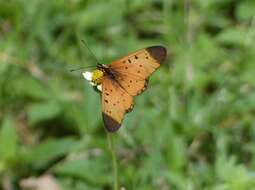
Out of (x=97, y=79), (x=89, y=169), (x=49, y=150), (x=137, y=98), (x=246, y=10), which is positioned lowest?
(x=97, y=79)

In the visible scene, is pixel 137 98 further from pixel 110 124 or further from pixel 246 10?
pixel 110 124

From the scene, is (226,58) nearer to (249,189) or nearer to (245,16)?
(245,16)

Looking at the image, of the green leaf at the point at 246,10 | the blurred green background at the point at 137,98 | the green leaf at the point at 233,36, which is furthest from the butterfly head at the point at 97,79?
the green leaf at the point at 246,10

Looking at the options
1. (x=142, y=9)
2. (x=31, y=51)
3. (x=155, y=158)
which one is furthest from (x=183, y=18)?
(x=155, y=158)

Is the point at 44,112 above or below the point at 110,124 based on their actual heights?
above

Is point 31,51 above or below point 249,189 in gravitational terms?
above

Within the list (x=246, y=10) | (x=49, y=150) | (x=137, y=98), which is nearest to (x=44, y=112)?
(x=49, y=150)

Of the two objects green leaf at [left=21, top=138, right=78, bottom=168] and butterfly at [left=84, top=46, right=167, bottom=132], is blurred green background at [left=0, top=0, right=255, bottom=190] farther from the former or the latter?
butterfly at [left=84, top=46, right=167, bottom=132]

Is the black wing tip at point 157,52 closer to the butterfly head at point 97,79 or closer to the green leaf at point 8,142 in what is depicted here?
the butterfly head at point 97,79
